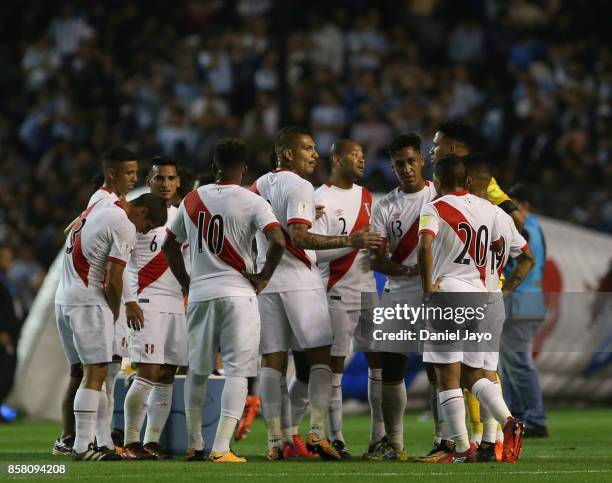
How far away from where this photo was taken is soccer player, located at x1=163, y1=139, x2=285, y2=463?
911 centimetres

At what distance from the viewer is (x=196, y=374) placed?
930 cm

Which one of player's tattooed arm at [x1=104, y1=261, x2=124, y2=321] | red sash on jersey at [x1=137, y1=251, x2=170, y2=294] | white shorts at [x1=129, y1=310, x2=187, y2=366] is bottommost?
white shorts at [x1=129, y1=310, x2=187, y2=366]

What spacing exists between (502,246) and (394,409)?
1364 millimetres

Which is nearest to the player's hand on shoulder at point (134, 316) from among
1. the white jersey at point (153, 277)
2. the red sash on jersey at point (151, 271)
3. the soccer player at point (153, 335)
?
the soccer player at point (153, 335)

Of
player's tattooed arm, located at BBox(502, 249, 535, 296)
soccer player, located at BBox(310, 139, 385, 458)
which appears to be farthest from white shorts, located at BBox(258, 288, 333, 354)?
player's tattooed arm, located at BBox(502, 249, 535, 296)

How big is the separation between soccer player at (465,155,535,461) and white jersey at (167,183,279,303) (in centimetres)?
154

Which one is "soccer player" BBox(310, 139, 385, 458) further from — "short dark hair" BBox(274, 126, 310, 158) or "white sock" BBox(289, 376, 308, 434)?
"short dark hair" BBox(274, 126, 310, 158)

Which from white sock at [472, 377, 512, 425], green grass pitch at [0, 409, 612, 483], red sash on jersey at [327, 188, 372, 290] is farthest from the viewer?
red sash on jersey at [327, 188, 372, 290]

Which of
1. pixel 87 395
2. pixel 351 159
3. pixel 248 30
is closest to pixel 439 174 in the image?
pixel 351 159

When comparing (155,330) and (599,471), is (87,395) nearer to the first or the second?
(155,330)

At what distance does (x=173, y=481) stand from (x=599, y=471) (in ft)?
8.63

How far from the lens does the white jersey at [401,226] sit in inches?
390

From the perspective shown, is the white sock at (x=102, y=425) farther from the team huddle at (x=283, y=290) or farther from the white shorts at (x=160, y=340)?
the white shorts at (x=160, y=340)

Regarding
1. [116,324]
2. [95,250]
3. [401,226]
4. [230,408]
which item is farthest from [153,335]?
[401,226]
